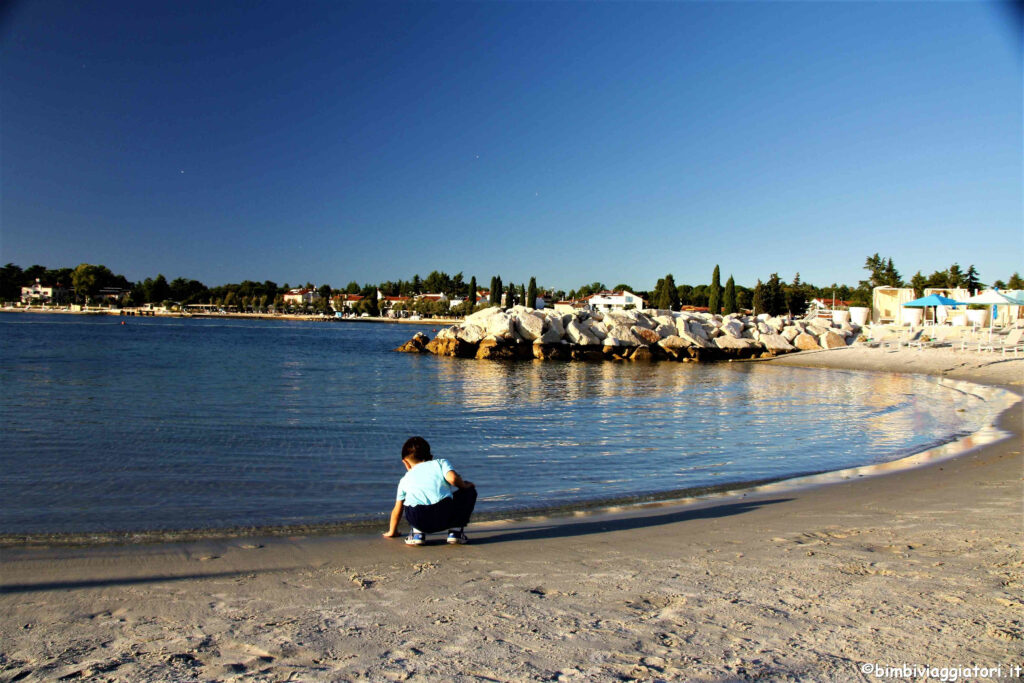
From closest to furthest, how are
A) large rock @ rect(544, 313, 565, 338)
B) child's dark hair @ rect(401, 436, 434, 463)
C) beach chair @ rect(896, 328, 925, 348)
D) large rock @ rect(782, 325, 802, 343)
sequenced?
child's dark hair @ rect(401, 436, 434, 463) < beach chair @ rect(896, 328, 925, 348) < large rock @ rect(544, 313, 565, 338) < large rock @ rect(782, 325, 802, 343)

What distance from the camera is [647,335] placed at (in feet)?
141

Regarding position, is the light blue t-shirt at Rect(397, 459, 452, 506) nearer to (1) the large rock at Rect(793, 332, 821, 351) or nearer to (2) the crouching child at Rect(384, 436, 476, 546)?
(2) the crouching child at Rect(384, 436, 476, 546)

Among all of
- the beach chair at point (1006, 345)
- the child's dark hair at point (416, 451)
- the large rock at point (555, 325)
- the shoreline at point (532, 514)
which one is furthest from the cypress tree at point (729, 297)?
the child's dark hair at point (416, 451)

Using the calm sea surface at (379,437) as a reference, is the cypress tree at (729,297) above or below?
above

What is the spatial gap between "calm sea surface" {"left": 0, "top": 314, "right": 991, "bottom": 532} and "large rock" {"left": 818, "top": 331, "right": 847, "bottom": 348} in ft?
51.0

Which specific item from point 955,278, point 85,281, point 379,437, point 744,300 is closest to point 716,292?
point 744,300

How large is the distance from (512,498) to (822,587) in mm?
3931

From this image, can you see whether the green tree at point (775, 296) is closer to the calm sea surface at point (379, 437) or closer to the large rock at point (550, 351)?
the large rock at point (550, 351)

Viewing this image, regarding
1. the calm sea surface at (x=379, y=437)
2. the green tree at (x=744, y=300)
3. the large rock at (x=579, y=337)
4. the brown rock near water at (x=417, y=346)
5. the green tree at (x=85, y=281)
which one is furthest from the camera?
the green tree at (x=85, y=281)

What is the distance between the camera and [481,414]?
16.5 m

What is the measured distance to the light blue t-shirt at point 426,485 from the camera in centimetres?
563

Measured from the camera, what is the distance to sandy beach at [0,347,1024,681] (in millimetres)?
3432

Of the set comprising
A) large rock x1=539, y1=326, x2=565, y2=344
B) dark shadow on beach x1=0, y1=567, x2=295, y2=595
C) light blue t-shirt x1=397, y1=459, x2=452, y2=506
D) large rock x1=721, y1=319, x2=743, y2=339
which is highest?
large rock x1=721, y1=319, x2=743, y2=339

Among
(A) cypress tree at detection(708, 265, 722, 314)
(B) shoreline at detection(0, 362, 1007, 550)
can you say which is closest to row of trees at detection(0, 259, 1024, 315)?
(A) cypress tree at detection(708, 265, 722, 314)
